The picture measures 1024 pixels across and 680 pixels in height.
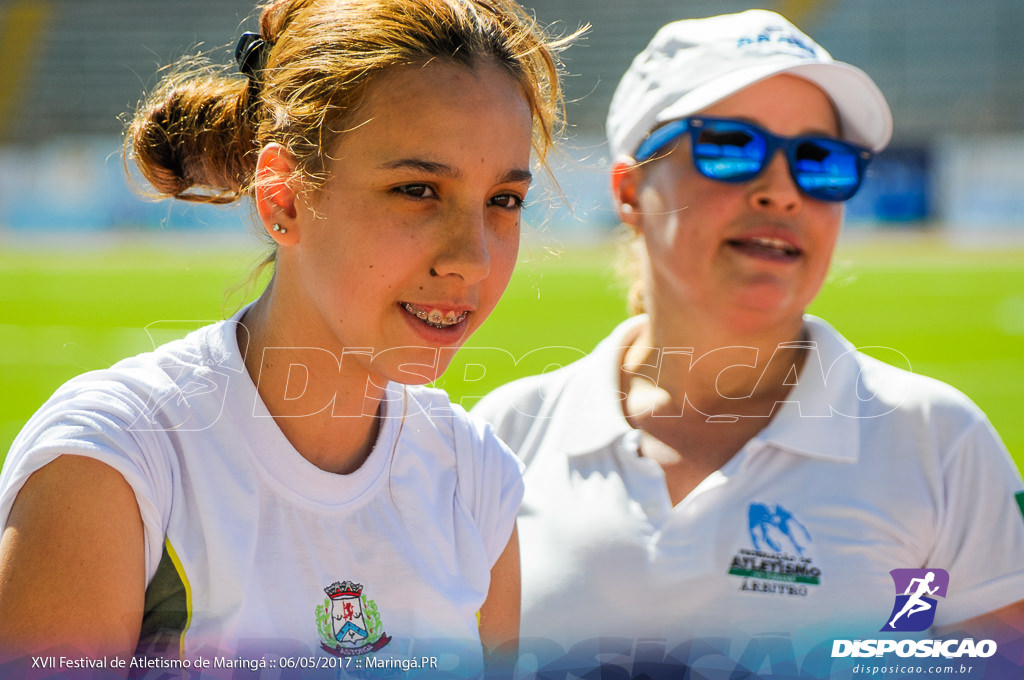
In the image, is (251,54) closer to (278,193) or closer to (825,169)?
(278,193)

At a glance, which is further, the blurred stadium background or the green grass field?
the blurred stadium background

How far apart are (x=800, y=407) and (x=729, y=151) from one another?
0.50m

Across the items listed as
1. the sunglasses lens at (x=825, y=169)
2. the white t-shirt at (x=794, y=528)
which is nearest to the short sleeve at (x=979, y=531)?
the white t-shirt at (x=794, y=528)

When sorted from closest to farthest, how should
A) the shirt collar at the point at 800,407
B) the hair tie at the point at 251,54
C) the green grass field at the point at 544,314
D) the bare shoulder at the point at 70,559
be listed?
the bare shoulder at the point at 70,559 < the hair tie at the point at 251,54 < the shirt collar at the point at 800,407 < the green grass field at the point at 544,314

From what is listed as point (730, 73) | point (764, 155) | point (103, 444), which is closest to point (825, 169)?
point (764, 155)

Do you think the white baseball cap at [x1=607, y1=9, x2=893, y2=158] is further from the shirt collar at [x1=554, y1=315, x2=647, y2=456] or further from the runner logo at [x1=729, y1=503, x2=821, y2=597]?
the runner logo at [x1=729, y1=503, x2=821, y2=597]

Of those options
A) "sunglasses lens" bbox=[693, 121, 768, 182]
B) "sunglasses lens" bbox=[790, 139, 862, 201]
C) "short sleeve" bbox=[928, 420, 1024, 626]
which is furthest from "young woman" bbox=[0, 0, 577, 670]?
"short sleeve" bbox=[928, 420, 1024, 626]

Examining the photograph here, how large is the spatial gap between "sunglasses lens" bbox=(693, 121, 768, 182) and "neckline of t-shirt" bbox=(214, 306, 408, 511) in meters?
0.95

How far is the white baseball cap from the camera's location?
1901mm

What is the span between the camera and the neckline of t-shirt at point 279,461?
129cm

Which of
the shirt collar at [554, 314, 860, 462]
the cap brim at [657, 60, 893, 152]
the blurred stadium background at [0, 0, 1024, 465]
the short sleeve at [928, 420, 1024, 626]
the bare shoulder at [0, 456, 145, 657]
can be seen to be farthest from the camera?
the blurred stadium background at [0, 0, 1024, 465]

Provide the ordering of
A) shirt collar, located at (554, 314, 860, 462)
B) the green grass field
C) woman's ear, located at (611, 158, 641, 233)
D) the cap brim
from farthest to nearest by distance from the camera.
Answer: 1. the green grass field
2. woman's ear, located at (611, 158, 641, 233)
3. the cap brim
4. shirt collar, located at (554, 314, 860, 462)

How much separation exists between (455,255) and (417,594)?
452mm

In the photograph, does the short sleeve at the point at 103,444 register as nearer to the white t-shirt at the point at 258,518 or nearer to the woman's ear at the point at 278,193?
the white t-shirt at the point at 258,518
